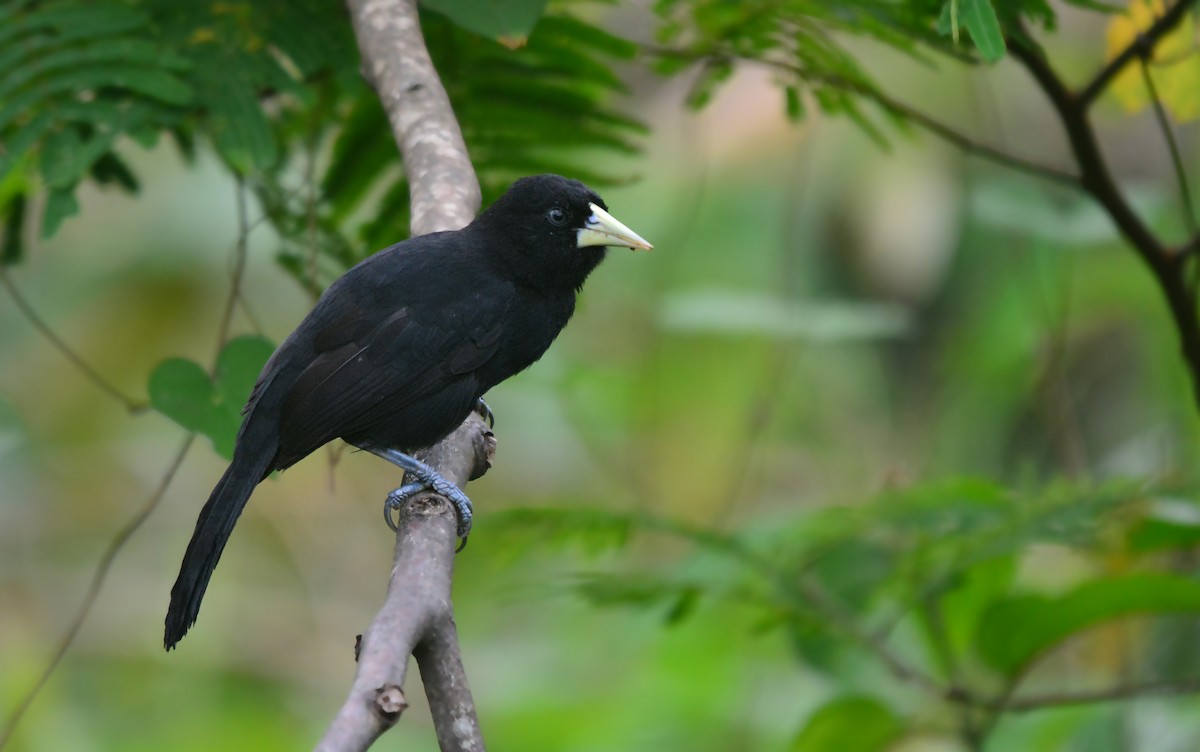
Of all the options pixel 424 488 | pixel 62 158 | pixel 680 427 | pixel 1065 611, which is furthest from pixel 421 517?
pixel 680 427

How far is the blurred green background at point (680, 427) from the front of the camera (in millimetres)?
→ 4562

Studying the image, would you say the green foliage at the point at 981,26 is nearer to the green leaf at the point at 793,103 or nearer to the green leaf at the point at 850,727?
the green leaf at the point at 793,103

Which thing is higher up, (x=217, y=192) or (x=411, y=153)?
(x=217, y=192)

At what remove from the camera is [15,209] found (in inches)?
131

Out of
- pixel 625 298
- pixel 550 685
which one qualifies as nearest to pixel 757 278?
pixel 625 298

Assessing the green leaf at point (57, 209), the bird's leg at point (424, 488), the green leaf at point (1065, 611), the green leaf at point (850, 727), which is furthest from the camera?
the green leaf at point (850, 727)

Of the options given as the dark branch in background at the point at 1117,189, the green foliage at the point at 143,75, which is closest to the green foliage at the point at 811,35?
the dark branch in background at the point at 1117,189

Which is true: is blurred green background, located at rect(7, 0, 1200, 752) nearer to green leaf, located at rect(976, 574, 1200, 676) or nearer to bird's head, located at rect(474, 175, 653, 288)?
green leaf, located at rect(976, 574, 1200, 676)

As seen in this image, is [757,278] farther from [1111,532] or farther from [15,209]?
[15,209]

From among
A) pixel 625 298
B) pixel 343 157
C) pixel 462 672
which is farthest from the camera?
pixel 625 298

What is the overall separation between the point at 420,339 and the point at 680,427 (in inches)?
124

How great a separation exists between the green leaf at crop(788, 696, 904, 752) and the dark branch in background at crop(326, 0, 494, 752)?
1.08 m

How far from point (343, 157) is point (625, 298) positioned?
273cm

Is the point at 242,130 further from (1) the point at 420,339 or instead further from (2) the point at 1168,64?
(2) the point at 1168,64
